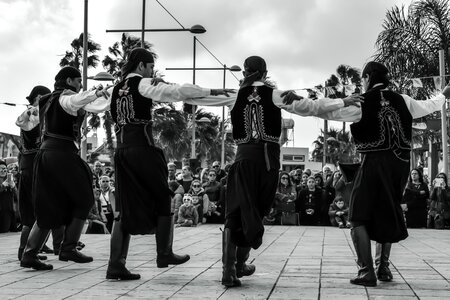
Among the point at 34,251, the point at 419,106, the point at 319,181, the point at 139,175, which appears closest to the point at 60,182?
the point at 34,251

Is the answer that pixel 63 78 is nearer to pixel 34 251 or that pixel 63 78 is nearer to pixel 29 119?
pixel 29 119

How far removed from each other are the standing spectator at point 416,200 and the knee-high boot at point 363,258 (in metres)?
10.8

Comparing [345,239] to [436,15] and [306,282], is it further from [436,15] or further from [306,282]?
[436,15]

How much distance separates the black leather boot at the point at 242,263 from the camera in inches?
253

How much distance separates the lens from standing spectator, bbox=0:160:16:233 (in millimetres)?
14915

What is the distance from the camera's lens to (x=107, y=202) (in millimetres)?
15180

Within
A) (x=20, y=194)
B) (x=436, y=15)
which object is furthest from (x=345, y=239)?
(x=436, y=15)

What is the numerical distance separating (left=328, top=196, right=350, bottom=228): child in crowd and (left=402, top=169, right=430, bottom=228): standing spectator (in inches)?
54.4

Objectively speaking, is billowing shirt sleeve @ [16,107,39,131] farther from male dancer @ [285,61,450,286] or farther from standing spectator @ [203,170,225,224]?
standing spectator @ [203,170,225,224]

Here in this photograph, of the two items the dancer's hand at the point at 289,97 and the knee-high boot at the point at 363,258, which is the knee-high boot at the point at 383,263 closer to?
the knee-high boot at the point at 363,258

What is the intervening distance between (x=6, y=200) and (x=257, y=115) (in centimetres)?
999

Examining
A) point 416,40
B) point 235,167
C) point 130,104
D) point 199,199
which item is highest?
point 416,40

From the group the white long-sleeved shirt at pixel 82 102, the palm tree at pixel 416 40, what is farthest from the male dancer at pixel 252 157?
the palm tree at pixel 416 40

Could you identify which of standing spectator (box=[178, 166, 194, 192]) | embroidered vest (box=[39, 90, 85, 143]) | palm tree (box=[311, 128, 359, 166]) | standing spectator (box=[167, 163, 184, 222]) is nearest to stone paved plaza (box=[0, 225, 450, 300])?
embroidered vest (box=[39, 90, 85, 143])
